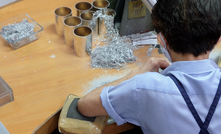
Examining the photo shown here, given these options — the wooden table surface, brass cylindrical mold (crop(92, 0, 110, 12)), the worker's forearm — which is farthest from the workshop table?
brass cylindrical mold (crop(92, 0, 110, 12))

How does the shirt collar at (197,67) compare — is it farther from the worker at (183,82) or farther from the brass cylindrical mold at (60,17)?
the brass cylindrical mold at (60,17)

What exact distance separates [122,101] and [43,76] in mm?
500

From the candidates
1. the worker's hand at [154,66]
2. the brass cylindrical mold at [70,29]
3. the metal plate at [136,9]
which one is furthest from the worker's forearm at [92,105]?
the metal plate at [136,9]

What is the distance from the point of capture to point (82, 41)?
1.03 m

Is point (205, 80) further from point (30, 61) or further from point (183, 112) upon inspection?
point (30, 61)

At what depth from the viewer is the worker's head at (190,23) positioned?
55 cm

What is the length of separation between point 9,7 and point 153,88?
3.71ft

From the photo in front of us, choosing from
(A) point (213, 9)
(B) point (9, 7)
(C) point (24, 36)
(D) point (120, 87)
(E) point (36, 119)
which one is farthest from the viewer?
(B) point (9, 7)

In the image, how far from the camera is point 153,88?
60 cm

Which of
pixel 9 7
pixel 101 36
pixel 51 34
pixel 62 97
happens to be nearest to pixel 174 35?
pixel 62 97

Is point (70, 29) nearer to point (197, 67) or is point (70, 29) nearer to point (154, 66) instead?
point (154, 66)

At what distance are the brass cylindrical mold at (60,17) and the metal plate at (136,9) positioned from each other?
0.33 m

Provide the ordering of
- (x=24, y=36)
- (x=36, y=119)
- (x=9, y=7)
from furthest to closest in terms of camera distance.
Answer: (x=9, y=7)
(x=24, y=36)
(x=36, y=119)

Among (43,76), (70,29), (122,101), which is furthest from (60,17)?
(122,101)
